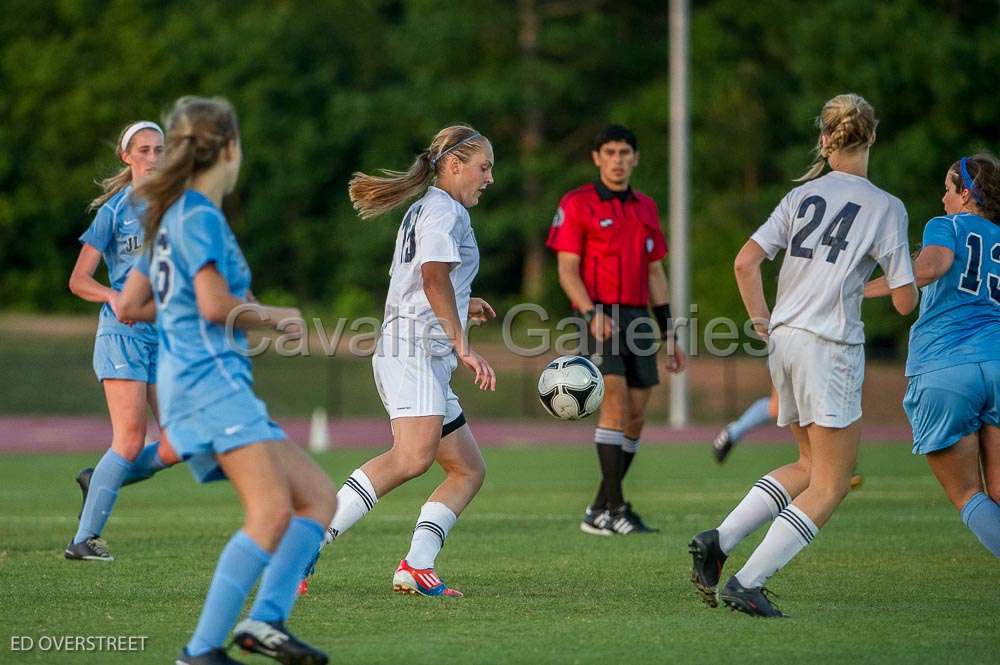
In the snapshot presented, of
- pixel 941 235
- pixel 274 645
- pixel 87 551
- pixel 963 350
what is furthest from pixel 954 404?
pixel 87 551

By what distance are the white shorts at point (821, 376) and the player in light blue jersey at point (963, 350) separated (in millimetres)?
420

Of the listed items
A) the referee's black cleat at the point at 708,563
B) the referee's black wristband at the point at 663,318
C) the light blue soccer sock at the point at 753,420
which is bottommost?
the light blue soccer sock at the point at 753,420

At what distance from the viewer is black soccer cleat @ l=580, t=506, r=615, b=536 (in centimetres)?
908

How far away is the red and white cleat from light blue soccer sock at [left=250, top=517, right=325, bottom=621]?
5.80 feet

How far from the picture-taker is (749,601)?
19.6 feet

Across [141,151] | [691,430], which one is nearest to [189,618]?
[141,151]

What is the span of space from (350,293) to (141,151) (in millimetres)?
33586

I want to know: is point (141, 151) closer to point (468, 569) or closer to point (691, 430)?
point (468, 569)

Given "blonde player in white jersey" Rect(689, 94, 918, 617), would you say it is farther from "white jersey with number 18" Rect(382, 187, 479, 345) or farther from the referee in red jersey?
the referee in red jersey

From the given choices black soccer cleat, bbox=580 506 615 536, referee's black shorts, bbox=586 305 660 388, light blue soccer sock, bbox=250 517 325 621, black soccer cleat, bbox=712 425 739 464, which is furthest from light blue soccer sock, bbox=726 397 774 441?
light blue soccer sock, bbox=250 517 325 621

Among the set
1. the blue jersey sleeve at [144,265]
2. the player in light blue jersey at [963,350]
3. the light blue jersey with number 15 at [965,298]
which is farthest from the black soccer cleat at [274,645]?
the light blue jersey with number 15 at [965,298]

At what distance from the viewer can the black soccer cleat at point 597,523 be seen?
9.08 metres

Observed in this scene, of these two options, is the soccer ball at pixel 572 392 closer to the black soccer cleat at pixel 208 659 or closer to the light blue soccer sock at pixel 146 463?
the light blue soccer sock at pixel 146 463

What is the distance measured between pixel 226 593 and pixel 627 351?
16.7 ft
